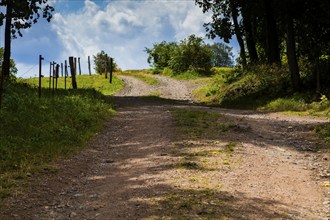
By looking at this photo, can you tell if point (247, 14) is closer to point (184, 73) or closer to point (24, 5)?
point (24, 5)

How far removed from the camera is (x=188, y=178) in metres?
8.24

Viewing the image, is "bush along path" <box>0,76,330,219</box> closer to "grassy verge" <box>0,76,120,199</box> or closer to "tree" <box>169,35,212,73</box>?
"grassy verge" <box>0,76,120,199</box>

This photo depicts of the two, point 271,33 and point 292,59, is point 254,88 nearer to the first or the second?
point 292,59

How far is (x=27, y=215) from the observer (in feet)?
22.1

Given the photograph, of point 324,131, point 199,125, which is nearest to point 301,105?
point 324,131

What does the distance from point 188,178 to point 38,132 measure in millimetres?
5828

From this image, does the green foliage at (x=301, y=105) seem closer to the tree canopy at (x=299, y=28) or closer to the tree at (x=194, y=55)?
the tree canopy at (x=299, y=28)

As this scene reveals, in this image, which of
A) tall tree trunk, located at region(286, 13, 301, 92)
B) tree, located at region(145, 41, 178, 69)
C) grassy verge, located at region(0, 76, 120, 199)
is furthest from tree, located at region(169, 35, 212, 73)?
grassy verge, located at region(0, 76, 120, 199)

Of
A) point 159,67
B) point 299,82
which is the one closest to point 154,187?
point 299,82

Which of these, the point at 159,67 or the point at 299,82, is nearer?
the point at 299,82

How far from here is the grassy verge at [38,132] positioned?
30.7 feet

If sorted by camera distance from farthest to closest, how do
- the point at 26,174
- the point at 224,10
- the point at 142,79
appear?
1. the point at 142,79
2. the point at 224,10
3. the point at 26,174

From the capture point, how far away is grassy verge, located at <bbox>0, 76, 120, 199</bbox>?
9.36m

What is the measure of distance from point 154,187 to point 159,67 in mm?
58943
